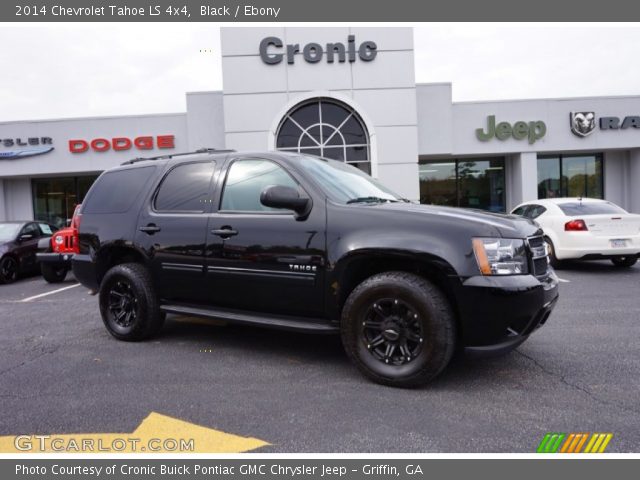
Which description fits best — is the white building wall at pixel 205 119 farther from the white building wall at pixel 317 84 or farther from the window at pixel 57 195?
the window at pixel 57 195

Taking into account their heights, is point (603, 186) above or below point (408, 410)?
above

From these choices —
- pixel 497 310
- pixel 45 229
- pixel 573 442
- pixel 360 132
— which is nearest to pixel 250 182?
pixel 497 310

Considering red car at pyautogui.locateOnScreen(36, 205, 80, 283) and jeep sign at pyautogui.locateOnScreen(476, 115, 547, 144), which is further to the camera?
jeep sign at pyautogui.locateOnScreen(476, 115, 547, 144)

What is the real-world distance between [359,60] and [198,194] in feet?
41.7

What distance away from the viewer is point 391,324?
10.7 ft

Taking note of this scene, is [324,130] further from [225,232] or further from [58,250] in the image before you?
[225,232]

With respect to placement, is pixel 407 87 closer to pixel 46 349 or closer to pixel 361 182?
pixel 361 182

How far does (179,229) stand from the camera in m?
4.19

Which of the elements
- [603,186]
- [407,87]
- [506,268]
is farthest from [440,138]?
[506,268]

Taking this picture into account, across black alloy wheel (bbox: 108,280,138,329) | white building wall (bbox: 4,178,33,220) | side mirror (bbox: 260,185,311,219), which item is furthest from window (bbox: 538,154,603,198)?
white building wall (bbox: 4,178,33,220)

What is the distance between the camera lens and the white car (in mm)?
8078

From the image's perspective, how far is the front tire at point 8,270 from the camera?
9434 millimetres

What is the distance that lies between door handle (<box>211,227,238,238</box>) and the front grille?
7.91 ft

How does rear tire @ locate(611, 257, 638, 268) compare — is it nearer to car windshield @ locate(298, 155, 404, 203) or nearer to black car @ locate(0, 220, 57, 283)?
car windshield @ locate(298, 155, 404, 203)
